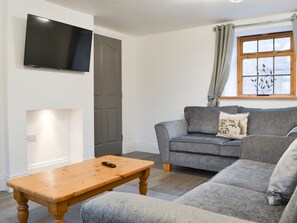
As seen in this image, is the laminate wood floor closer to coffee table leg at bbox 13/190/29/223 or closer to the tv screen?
coffee table leg at bbox 13/190/29/223

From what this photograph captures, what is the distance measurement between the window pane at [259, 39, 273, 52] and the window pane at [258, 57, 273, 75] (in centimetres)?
14

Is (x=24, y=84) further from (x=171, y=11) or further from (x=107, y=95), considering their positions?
(x=171, y=11)

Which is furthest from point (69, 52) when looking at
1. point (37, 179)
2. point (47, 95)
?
point (37, 179)

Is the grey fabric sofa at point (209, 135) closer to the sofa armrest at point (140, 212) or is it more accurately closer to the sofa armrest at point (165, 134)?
the sofa armrest at point (165, 134)

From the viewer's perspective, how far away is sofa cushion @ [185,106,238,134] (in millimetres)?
3842

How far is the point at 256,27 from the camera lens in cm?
394

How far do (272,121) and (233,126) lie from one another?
0.49m

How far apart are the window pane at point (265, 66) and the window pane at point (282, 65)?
0.23ft

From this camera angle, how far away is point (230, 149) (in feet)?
10.5

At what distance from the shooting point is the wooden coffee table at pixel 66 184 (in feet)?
5.54

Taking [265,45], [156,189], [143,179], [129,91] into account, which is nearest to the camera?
[143,179]

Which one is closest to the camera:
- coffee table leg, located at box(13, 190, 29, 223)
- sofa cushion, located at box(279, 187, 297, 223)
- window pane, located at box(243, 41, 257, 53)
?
sofa cushion, located at box(279, 187, 297, 223)

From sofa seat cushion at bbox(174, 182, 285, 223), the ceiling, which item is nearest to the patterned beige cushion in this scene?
the ceiling

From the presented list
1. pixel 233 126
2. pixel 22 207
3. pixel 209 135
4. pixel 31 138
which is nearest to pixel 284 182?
pixel 22 207
